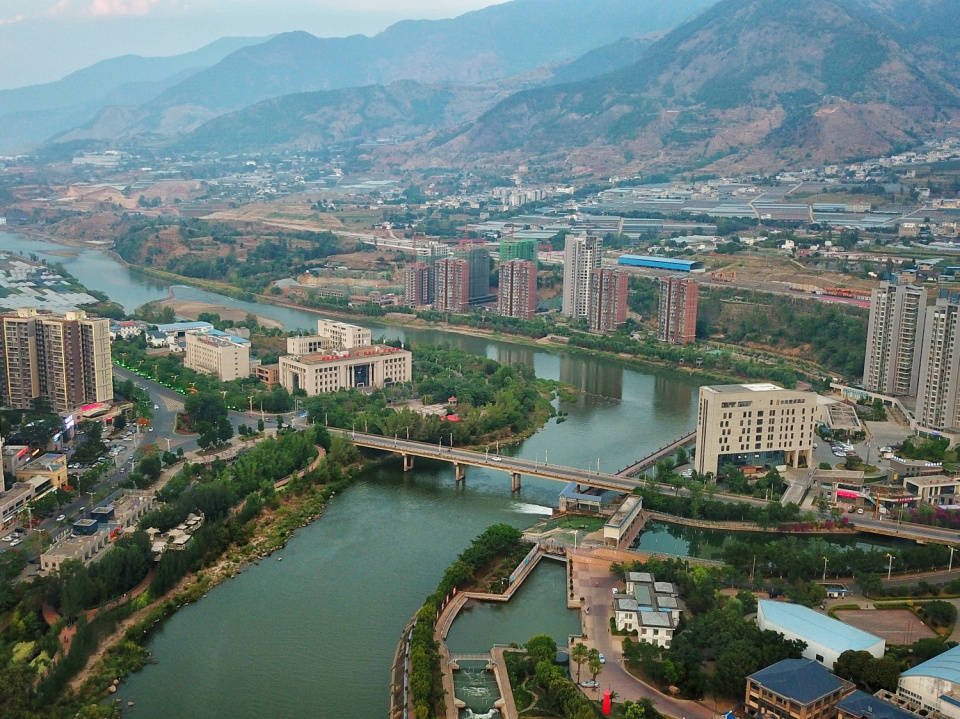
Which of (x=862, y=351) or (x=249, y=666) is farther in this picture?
(x=862, y=351)

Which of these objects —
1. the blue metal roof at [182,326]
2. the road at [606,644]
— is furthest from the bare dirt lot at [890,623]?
the blue metal roof at [182,326]

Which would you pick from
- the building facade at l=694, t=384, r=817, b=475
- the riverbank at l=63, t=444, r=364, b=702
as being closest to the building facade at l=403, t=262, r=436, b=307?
the riverbank at l=63, t=444, r=364, b=702

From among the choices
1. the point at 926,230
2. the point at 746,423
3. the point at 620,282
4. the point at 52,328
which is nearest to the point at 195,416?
the point at 52,328

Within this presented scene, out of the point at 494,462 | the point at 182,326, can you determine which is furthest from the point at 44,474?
the point at 182,326

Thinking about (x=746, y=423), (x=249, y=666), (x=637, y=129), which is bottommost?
(x=249, y=666)

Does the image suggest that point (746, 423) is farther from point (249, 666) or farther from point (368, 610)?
point (249, 666)

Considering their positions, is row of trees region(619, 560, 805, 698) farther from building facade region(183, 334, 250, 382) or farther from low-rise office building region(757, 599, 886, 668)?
building facade region(183, 334, 250, 382)
